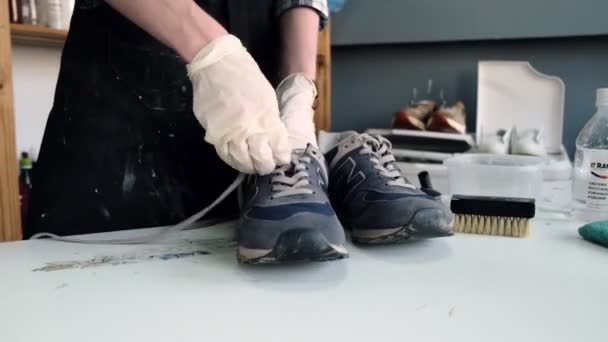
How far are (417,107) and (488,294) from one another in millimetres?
1008

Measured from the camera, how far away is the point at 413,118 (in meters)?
1.32

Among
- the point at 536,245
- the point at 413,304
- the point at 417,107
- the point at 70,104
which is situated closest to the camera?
the point at 413,304

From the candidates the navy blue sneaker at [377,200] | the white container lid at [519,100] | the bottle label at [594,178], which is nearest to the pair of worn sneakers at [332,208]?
the navy blue sneaker at [377,200]

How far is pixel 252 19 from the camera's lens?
731mm

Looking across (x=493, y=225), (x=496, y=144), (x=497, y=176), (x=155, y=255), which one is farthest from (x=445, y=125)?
(x=155, y=255)

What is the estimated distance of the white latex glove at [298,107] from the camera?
624mm

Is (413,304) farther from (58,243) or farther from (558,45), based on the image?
(558,45)

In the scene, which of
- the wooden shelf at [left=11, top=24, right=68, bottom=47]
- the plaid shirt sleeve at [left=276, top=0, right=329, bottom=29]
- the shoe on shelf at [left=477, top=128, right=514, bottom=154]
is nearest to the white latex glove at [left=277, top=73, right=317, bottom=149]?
the plaid shirt sleeve at [left=276, top=0, right=329, bottom=29]

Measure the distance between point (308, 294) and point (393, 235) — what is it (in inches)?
5.1

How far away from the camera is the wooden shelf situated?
46.6 inches

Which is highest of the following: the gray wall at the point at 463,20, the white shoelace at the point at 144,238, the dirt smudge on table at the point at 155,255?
the gray wall at the point at 463,20

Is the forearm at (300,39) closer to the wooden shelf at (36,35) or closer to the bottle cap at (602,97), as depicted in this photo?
the bottle cap at (602,97)

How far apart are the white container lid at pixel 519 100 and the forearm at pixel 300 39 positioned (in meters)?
0.78

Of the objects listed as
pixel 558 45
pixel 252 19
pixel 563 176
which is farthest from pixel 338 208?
pixel 558 45
